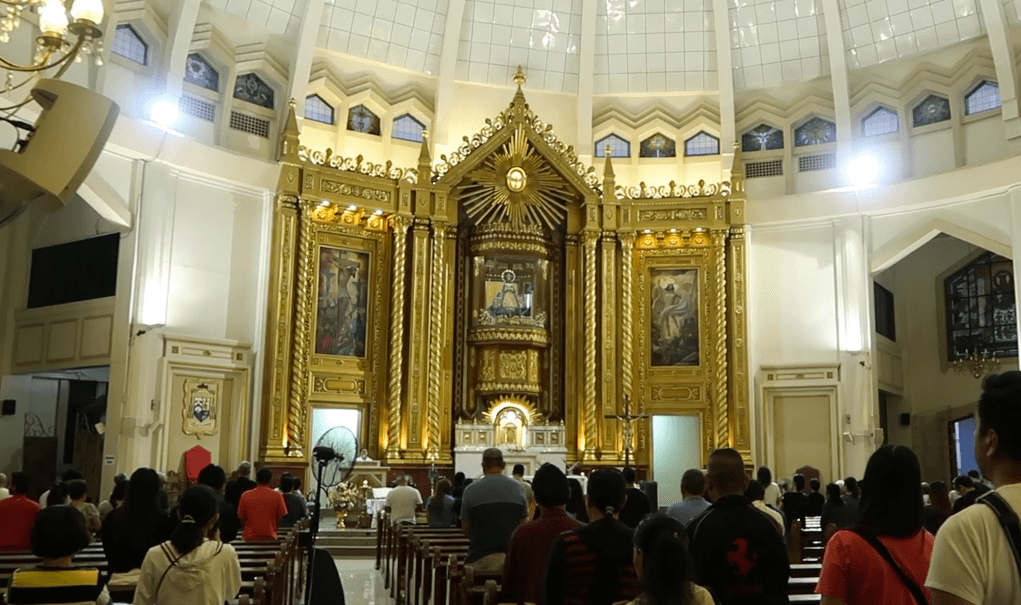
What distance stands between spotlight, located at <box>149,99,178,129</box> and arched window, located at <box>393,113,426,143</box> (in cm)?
533

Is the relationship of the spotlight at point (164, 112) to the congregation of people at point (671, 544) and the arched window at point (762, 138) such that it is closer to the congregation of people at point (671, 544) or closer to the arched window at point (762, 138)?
the arched window at point (762, 138)

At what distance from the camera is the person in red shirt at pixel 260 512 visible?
9172mm

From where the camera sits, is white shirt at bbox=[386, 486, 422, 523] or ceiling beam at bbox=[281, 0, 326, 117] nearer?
white shirt at bbox=[386, 486, 422, 523]

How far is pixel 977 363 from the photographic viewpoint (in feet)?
76.7

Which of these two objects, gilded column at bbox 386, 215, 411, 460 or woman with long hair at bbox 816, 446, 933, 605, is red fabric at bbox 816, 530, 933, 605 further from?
gilded column at bbox 386, 215, 411, 460

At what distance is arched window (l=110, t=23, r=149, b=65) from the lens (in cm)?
1850

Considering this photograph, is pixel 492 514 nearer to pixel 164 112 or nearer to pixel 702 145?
pixel 164 112

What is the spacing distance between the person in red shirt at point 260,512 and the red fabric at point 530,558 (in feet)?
15.2

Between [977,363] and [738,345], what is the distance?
6588 millimetres

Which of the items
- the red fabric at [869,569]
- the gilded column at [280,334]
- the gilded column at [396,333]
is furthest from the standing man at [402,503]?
the red fabric at [869,569]

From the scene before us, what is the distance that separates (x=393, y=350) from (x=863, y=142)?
36.7 ft

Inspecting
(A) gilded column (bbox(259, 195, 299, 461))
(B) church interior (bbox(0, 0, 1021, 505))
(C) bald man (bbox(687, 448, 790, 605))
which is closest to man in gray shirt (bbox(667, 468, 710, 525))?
(C) bald man (bbox(687, 448, 790, 605))

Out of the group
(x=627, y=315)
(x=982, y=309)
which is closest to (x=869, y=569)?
(x=627, y=315)

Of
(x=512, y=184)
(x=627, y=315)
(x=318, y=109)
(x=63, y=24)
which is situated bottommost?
(x=627, y=315)
